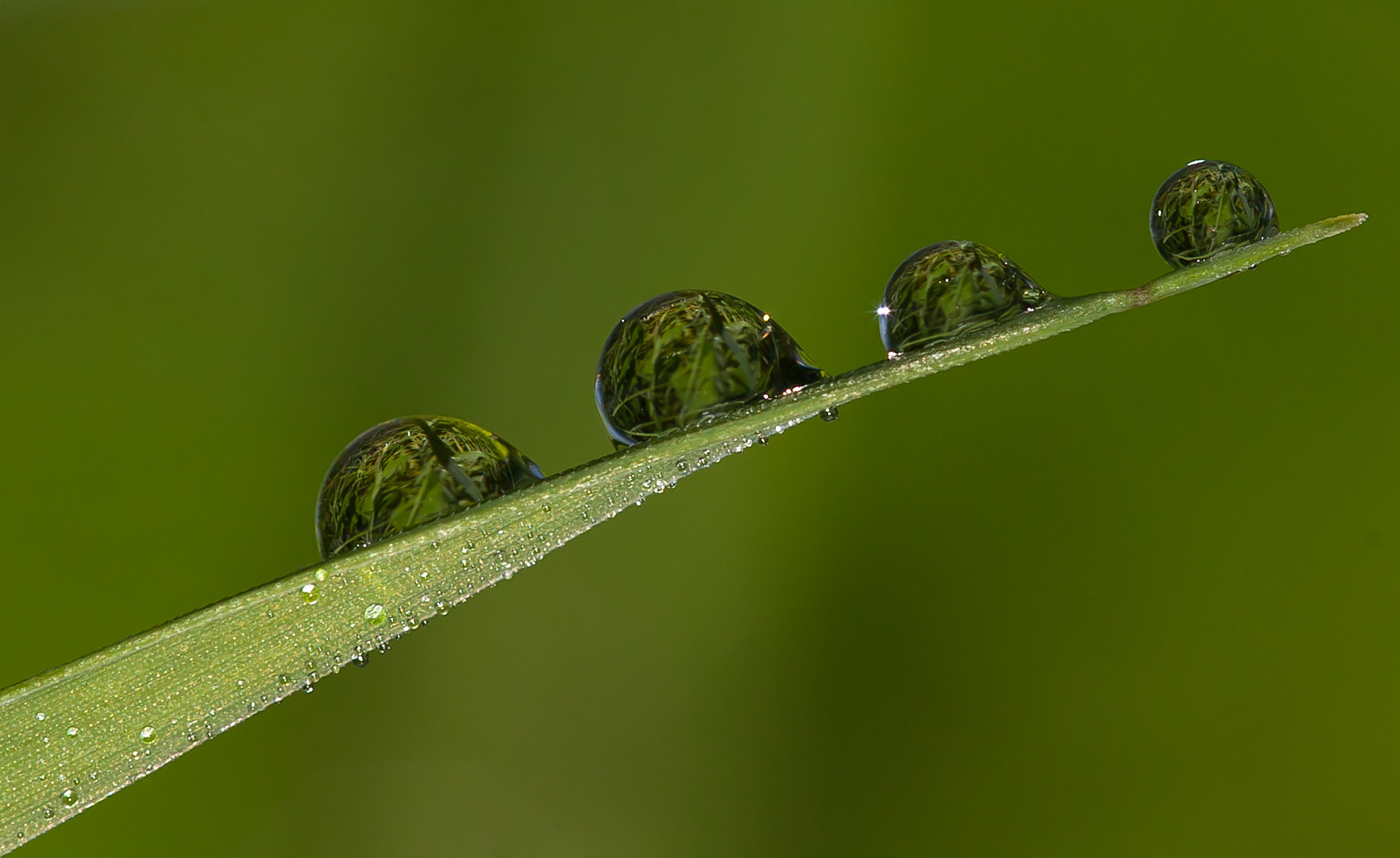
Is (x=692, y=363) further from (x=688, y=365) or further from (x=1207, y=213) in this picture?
(x=1207, y=213)

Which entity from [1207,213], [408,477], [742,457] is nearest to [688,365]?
[408,477]

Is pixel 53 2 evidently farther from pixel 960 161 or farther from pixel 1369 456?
pixel 1369 456

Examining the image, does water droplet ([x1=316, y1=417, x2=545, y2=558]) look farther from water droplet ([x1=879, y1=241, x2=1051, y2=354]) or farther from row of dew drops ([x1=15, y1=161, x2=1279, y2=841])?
water droplet ([x1=879, y1=241, x2=1051, y2=354])

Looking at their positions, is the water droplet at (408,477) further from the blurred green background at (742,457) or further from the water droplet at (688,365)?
the blurred green background at (742,457)

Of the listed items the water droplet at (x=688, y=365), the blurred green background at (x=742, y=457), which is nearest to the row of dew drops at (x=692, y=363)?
the water droplet at (x=688, y=365)

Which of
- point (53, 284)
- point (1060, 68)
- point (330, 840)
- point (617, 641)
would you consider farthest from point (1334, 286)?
point (53, 284)

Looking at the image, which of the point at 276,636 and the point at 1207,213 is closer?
the point at 276,636

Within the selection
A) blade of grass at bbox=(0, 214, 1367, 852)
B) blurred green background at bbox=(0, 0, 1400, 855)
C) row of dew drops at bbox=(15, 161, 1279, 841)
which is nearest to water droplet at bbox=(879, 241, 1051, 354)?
row of dew drops at bbox=(15, 161, 1279, 841)
